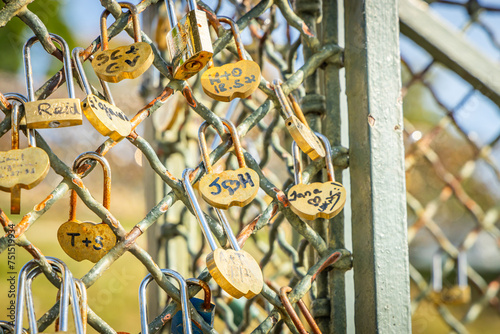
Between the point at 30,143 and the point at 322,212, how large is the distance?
26 cm

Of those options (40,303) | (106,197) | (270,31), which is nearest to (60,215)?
(40,303)

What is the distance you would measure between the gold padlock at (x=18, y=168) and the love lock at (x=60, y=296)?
5 cm

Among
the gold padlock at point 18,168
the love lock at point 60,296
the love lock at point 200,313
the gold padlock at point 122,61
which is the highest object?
the gold padlock at point 122,61

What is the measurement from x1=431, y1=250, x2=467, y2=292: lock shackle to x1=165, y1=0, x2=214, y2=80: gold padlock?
1178 millimetres

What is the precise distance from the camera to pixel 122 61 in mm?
443

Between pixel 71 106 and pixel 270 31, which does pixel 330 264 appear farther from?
pixel 270 31

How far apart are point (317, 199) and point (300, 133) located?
7cm

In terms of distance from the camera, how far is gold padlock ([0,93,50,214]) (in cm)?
40

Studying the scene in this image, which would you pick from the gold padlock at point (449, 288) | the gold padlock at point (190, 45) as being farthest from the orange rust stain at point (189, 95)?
the gold padlock at point (449, 288)

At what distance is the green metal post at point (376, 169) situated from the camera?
1.71ft

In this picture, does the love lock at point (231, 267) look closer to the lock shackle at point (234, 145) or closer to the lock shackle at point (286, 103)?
the lock shackle at point (234, 145)

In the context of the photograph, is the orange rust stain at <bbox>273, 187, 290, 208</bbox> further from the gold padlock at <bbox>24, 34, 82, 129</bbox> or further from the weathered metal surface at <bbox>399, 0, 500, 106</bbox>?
the weathered metal surface at <bbox>399, 0, 500, 106</bbox>

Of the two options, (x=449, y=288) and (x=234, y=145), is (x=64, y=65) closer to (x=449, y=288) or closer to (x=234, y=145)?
(x=234, y=145)

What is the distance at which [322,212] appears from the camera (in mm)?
494
